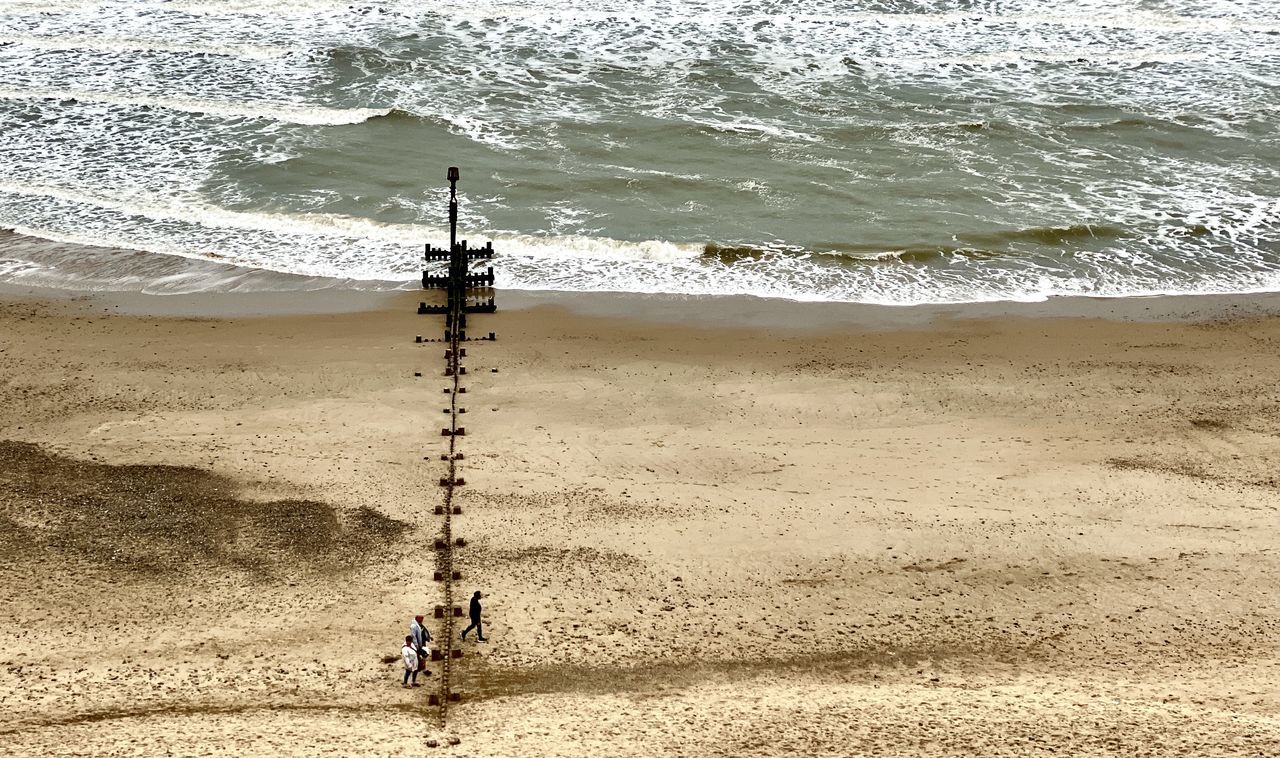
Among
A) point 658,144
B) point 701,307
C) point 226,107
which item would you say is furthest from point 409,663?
point 226,107

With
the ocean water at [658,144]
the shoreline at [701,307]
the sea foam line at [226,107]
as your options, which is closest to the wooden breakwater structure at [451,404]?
the shoreline at [701,307]

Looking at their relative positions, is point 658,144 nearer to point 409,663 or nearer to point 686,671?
point 686,671

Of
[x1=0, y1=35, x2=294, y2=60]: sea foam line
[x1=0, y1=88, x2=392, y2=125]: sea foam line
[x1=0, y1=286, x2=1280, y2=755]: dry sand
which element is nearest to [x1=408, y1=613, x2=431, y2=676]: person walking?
[x1=0, y1=286, x2=1280, y2=755]: dry sand

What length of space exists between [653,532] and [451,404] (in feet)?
14.4

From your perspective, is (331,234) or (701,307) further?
(331,234)

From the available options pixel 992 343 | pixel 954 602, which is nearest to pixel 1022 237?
pixel 992 343

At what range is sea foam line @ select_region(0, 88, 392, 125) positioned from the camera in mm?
30906

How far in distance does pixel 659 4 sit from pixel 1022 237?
16.9 metres

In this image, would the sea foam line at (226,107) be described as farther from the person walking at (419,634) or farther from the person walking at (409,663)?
the person walking at (409,663)

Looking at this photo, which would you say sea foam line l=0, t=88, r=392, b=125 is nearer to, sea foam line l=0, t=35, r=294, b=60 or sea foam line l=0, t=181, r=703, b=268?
sea foam line l=0, t=35, r=294, b=60

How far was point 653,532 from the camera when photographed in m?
16.4

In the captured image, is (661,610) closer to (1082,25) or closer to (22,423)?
(22,423)

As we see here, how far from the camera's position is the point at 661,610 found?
15.0 metres

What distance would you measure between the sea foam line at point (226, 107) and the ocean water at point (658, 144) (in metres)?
0.10
